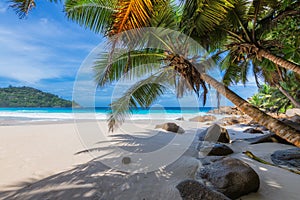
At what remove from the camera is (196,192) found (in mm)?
2244

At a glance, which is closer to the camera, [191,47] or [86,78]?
[191,47]

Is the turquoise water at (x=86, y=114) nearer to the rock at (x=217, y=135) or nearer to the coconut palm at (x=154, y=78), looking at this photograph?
the coconut palm at (x=154, y=78)

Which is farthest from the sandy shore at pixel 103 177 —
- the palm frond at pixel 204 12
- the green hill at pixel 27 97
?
the green hill at pixel 27 97

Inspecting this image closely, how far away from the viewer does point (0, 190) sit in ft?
9.24

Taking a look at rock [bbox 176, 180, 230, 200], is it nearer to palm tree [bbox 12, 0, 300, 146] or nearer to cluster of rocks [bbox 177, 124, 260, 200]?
cluster of rocks [bbox 177, 124, 260, 200]

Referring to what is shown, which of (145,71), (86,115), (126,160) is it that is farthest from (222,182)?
(86,115)

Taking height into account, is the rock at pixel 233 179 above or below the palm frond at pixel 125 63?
below

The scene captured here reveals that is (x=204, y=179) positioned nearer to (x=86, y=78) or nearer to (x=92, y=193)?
(x=92, y=193)

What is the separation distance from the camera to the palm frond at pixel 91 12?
11.5ft

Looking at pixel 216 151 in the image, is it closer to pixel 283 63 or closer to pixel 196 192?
pixel 283 63

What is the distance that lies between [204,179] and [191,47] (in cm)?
306

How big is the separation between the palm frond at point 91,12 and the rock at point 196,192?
10.4 feet

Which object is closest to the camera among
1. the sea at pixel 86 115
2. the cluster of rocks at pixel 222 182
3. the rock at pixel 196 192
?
the rock at pixel 196 192

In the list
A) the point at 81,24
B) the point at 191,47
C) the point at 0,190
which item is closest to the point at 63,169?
the point at 0,190
